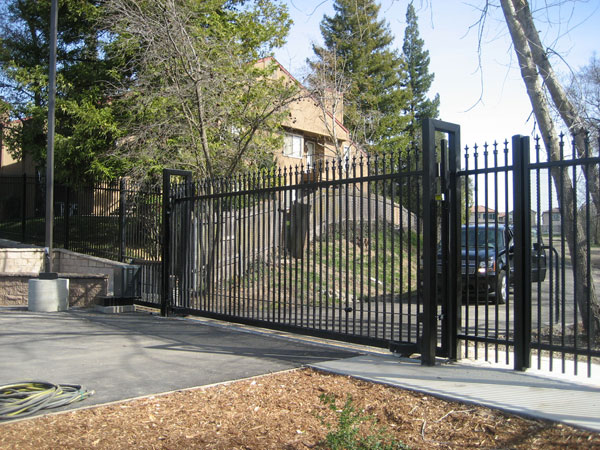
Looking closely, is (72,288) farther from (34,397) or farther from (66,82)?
(66,82)

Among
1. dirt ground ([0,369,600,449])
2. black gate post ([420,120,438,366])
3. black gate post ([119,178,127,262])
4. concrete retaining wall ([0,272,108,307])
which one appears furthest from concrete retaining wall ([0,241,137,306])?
black gate post ([420,120,438,366])

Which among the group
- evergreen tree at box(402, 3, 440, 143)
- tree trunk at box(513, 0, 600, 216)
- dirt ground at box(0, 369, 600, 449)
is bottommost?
dirt ground at box(0, 369, 600, 449)

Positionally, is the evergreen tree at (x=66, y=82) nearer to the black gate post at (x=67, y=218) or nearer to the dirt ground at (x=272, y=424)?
the black gate post at (x=67, y=218)

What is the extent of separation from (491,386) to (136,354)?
14.1 feet

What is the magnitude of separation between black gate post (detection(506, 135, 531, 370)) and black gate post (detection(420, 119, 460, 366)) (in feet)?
2.34

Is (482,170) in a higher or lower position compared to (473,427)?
higher

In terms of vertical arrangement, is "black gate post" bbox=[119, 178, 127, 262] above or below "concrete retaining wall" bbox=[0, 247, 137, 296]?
above

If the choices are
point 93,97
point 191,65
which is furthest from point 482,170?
point 93,97

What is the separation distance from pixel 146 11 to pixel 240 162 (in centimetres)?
453

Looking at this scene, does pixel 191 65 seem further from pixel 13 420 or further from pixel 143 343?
pixel 13 420

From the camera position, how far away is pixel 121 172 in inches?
639

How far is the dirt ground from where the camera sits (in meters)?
3.93

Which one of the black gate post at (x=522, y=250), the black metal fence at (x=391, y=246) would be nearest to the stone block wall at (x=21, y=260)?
the black metal fence at (x=391, y=246)

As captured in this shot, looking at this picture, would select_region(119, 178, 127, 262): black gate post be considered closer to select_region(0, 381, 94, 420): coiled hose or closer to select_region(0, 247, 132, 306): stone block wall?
select_region(0, 247, 132, 306): stone block wall
